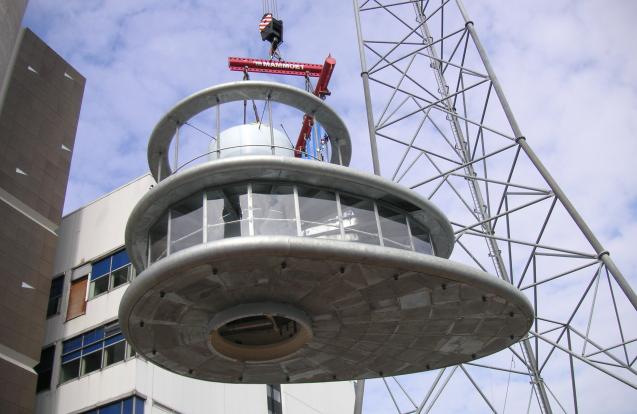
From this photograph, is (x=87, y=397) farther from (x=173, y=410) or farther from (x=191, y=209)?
(x=191, y=209)

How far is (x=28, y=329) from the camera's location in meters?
37.5

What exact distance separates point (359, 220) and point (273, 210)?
2.68 m

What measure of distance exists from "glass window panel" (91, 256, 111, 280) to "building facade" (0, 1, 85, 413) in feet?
8.30

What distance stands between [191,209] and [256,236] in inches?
134

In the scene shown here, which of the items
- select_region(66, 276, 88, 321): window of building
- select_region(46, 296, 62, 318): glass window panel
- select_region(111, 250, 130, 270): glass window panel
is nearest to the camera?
select_region(111, 250, 130, 270): glass window panel

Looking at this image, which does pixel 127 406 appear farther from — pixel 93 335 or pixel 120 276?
pixel 120 276

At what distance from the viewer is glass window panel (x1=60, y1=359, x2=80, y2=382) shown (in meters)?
37.7

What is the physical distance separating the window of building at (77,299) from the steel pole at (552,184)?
88.2 ft

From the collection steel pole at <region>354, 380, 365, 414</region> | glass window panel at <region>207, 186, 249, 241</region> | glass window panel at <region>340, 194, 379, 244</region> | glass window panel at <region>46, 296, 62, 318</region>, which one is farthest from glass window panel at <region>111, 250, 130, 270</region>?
glass window panel at <region>340, 194, 379, 244</region>

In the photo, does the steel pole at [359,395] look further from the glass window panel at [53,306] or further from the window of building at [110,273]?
the glass window panel at [53,306]

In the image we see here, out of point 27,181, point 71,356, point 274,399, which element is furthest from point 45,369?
point 274,399

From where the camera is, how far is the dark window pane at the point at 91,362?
36812 mm

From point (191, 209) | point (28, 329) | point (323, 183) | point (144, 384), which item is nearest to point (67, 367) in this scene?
point (28, 329)

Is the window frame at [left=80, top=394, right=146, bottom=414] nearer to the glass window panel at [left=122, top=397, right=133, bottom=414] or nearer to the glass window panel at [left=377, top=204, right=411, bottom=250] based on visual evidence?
the glass window panel at [left=122, top=397, right=133, bottom=414]
